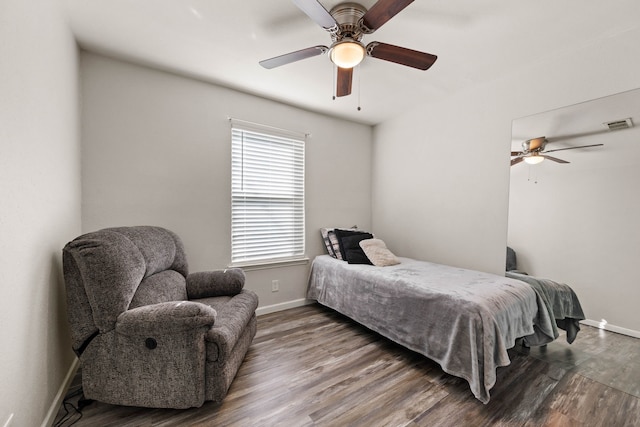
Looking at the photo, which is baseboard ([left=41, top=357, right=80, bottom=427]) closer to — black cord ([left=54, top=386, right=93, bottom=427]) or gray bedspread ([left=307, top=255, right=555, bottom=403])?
black cord ([left=54, top=386, right=93, bottom=427])

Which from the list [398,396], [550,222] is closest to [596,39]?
[550,222]

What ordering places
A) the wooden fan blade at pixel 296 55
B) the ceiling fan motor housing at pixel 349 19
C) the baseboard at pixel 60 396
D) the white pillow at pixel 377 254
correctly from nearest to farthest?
the baseboard at pixel 60 396
the ceiling fan motor housing at pixel 349 19
the wooden fan blade at pixel 296 55
the white pillow at pixel 377 254

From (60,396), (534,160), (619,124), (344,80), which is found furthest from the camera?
(534,160)

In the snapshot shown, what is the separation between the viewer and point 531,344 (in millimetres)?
2047

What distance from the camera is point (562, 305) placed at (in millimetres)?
2098

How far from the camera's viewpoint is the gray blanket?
2062 millimetres

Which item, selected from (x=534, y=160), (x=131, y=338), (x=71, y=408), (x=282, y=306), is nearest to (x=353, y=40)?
(x=534, y=160)

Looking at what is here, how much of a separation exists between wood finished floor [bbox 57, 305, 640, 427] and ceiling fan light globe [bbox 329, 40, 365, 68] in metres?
2.29

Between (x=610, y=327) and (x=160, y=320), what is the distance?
3.16 m

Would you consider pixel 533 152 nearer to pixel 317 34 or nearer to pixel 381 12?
pixel 381 12

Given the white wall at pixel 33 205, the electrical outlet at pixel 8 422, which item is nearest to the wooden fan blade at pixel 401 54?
the white wall at pixel 33 205

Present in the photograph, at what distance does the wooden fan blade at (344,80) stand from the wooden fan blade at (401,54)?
0.21 m

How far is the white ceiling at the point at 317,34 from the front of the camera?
5.48 feet

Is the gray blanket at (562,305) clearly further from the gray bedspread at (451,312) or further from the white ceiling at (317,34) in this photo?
the white ceiling at (317,34)
